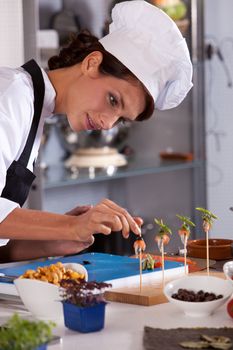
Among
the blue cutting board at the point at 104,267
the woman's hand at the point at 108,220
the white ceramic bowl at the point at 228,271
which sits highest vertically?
the woman's hand at the point at 108,220

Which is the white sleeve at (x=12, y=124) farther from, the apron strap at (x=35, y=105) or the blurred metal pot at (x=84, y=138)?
the blurred metal pot at (x=84, y=138)

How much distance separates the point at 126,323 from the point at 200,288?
0.23m

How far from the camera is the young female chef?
7.24 ft

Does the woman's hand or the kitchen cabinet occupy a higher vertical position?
the woman's hand

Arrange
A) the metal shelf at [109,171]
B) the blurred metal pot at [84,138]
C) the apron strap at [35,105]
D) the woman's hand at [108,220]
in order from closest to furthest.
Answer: the woman's hand at [108,220] → the apron strap at [35,105] → the metal shelf at [109,171] → the blurred metal pot at [84,138]

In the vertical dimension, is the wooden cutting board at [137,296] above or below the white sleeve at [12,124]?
below

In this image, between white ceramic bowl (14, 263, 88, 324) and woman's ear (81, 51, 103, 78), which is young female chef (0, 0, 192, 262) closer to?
woman's ear (81, 51, 103, 78)

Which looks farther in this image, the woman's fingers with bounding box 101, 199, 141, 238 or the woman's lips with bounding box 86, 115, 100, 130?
the woman's lips with bounding box 86, 115, 100, 130

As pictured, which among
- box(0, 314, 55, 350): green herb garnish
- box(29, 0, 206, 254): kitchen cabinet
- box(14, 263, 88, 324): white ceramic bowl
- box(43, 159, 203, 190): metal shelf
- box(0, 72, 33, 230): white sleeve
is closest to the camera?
box(0, 314, 55, 350): green herb garnish

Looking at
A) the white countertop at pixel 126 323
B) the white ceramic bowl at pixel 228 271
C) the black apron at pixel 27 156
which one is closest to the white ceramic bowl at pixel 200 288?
the white countertop at pixel 126 323

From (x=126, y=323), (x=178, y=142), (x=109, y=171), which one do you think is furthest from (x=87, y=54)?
(x=178, y=142)

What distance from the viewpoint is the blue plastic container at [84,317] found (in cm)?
186

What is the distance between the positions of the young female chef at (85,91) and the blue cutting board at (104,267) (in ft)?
0.20

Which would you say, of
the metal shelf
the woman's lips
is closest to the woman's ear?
the woman's lips
